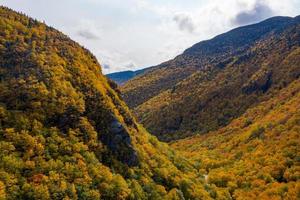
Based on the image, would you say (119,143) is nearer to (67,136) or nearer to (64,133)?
(67,136)

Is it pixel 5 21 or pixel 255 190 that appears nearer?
pixel 5 21

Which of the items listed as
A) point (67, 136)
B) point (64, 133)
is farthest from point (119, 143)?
point (64, 133)

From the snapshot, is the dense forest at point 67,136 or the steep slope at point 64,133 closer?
the steep slope at point 64,133

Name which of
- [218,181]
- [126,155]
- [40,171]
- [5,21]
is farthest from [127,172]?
[218,181]

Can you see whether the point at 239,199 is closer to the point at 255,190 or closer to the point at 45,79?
the point at 255,190

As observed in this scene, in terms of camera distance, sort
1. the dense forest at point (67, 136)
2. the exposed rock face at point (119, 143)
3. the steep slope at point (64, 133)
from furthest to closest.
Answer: the exposed rock face at point (119, 143) < the dense forest at point (67, 136) < the steep slope at point (64, 133)

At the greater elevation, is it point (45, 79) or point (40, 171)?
point (45, 79)
